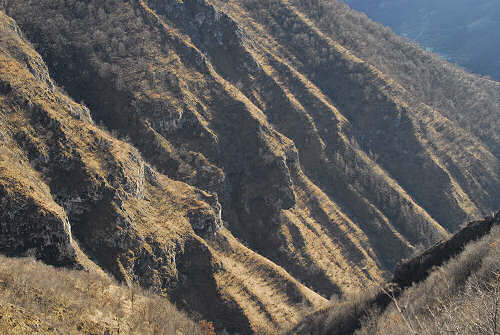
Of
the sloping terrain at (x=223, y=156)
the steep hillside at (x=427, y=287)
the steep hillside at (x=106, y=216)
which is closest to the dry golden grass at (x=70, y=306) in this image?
the steep hillside at (x=106, y=216)

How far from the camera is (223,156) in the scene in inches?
4124

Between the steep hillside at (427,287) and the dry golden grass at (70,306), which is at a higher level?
the steep hillside at (427,287)

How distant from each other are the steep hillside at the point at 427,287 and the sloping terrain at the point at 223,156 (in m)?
25.1

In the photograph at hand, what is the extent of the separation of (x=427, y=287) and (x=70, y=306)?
109 ft

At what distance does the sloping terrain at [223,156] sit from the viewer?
6272 cm

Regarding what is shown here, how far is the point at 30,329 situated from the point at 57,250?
96.3 feet

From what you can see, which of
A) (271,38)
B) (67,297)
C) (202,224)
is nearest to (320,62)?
(271,38)

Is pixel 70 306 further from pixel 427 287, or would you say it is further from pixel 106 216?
pixel 427 287

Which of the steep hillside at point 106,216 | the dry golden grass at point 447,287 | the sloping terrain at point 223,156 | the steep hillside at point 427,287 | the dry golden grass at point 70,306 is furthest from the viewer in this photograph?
the sloping terrain at point 223,156

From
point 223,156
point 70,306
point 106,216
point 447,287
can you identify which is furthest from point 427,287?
point 223,156

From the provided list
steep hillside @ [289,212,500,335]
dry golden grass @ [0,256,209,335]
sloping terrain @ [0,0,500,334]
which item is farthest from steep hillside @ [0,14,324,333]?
steep hillside @ [289,212,500,335]

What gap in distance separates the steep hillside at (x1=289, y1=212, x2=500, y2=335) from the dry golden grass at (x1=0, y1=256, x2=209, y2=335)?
2093 centimetres

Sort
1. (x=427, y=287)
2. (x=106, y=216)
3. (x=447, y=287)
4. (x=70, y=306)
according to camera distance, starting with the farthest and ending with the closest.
A: (x=106, y=216) < (x=427, y=287) < (x=70, y=306) < (x=447, y=287)

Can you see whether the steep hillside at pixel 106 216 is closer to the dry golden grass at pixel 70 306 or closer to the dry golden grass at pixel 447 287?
the dry golden grass at pixel 70 306
